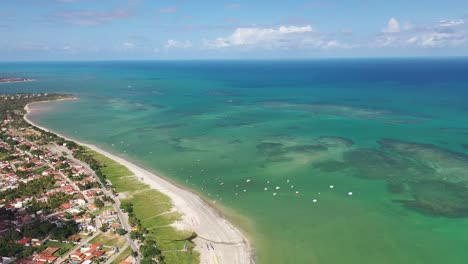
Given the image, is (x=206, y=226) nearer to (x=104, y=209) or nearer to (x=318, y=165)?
(x=104, y=209)

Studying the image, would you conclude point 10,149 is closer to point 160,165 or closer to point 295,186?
point 160,165

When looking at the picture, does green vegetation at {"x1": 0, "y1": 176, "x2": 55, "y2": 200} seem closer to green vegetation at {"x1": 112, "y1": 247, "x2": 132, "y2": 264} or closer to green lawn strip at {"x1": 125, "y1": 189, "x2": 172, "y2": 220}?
green lawn strip at {"x1": 125, "y1": 189, "x2": 172, "y2": 220}

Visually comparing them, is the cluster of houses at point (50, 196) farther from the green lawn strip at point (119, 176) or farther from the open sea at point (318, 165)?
the open sea at point (318, 165)

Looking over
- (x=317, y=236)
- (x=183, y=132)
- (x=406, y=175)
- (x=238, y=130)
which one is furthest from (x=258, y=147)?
(x=317, y=236)

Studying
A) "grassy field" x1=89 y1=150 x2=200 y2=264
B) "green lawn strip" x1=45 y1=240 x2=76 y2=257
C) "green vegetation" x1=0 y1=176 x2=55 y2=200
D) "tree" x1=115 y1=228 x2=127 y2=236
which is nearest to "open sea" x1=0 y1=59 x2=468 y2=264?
"grassy field" x1=89 y1=150 x2=200 y2=264

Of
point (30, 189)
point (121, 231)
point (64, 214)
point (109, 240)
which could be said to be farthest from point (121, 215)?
point (30, 189)

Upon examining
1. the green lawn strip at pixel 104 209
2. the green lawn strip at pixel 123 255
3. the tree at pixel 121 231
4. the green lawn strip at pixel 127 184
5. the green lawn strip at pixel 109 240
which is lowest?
the green lawn strip at pixel 123 255

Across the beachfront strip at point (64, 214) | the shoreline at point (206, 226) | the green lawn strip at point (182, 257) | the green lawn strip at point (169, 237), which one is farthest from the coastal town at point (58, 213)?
the shoreline at point (206, 226)
